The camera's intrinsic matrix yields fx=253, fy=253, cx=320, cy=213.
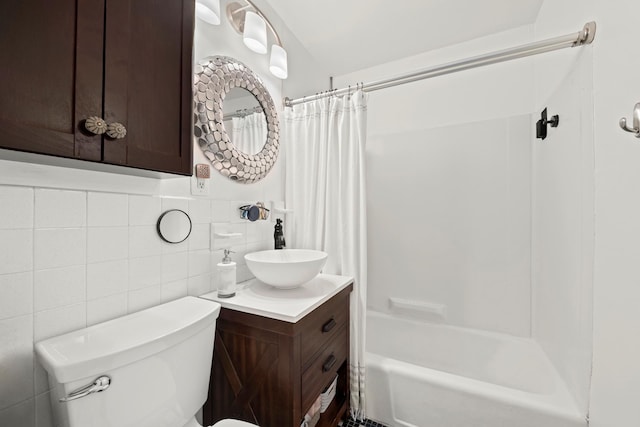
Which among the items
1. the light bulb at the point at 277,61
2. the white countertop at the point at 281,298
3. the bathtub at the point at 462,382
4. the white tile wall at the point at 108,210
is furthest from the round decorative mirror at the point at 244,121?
the bathtub at the point at 462,382

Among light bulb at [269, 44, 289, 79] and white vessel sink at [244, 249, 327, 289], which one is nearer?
white vessel sink at [244, 249, 327, 289]

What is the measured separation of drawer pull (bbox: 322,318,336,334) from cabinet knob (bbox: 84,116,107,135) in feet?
3.32

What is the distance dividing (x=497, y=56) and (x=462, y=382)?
157 centimetres

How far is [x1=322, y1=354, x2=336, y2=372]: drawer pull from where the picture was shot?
1.11m

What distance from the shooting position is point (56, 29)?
1.74 feet

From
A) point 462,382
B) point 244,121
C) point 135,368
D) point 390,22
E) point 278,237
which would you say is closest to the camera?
point 135,368

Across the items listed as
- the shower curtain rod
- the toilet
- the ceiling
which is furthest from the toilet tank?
the ceiling

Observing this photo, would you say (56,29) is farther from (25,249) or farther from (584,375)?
(584,375)

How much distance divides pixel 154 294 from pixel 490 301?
2.12m

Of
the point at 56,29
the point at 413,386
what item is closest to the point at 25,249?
the point at 56,29

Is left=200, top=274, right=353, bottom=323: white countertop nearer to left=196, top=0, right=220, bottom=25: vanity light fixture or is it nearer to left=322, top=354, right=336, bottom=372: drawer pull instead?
left=322, top=354, right=336, bottom=372: drawer pull

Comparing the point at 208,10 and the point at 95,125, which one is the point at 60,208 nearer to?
the point at 95,125

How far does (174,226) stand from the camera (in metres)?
1.01

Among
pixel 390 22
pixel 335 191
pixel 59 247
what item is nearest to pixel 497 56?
A: pixel 390 22
